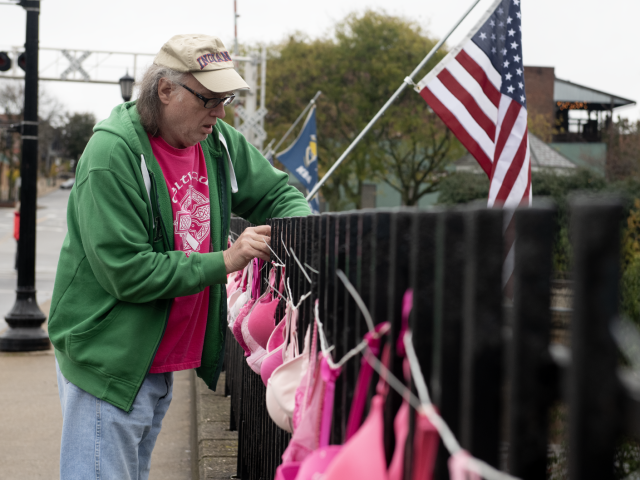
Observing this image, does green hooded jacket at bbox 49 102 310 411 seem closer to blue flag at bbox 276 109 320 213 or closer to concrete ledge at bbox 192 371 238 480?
concrete ledge at bbox 192 371 238 480

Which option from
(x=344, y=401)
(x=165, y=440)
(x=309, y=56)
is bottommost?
(x=165, y=440)

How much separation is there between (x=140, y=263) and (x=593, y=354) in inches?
64.7

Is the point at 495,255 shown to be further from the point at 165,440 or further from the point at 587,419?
the point at 165,440

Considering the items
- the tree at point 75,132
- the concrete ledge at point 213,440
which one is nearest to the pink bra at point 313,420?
the concrete ledge at point 213,440

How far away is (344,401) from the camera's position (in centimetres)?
163

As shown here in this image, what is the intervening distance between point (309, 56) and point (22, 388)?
30096mm

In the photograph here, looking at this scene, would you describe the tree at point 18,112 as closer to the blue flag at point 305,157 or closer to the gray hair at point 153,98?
the blue flag at point 305,157

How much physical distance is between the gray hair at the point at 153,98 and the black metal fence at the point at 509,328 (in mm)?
1248

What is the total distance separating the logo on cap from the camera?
8.05ft

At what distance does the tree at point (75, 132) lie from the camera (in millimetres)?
98188

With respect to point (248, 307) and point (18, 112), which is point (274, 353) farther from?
point (18, 112)

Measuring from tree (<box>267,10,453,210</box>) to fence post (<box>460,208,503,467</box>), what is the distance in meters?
33.5

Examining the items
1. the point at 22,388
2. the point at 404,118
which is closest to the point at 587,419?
the point at 22,388

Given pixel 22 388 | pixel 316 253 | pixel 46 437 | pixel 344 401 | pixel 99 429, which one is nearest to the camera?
pixel 344 401
